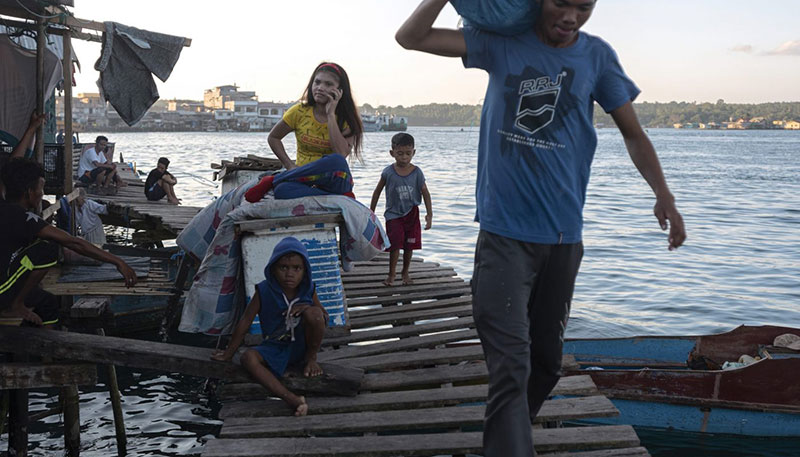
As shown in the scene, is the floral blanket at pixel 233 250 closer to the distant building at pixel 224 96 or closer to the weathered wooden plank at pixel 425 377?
the weathered wooden plank at pixel 425 377

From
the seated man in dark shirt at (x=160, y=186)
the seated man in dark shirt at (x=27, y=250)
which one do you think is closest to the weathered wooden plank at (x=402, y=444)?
the seated man in dark shirt at (x=27, y=250)

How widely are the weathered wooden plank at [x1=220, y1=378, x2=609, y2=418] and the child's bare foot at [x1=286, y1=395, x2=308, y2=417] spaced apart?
50 millimetres

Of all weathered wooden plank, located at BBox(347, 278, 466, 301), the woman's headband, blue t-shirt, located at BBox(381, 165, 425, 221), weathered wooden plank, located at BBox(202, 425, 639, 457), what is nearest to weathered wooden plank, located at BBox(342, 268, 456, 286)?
weathered wooden plank, located at BBox(347, 278, 466, 301)

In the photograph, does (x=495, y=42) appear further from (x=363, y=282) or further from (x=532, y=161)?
(x=363, y=282)

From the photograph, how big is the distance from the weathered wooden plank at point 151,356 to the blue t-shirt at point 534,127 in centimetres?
176

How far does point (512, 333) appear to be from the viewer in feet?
9.66

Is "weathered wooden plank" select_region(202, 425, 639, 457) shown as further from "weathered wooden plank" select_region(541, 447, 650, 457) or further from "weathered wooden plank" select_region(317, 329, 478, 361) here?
"weathered wooden plank" select_region(317, 329, 478, 361)

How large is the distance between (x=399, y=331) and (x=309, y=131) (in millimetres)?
1834

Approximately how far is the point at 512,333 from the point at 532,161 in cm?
69

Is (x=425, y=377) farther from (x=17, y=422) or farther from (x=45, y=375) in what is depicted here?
(x=17, y=422)

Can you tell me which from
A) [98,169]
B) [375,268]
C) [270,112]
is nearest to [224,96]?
[270,112]

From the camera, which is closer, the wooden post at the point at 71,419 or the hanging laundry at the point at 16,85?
the wooden post at the point at 71,419

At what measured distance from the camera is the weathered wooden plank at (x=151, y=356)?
14.2 ft

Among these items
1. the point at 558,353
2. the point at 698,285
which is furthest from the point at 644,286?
the point at 558,353
